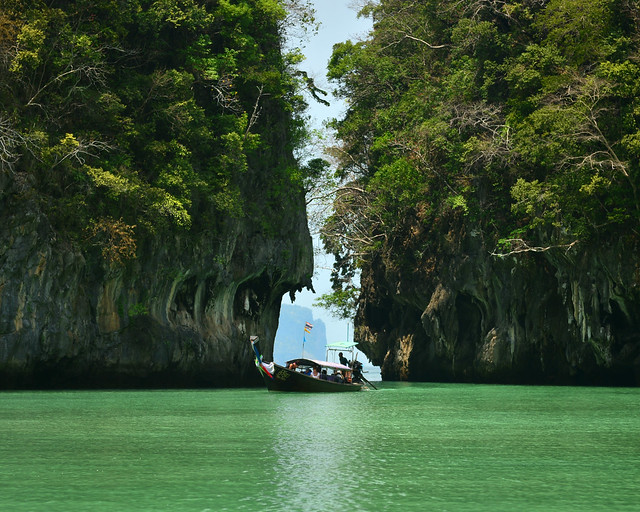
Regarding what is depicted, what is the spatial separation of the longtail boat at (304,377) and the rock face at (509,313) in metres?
8.55

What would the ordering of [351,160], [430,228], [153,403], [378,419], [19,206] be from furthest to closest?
[351,160]
[430,228]
[19,206]
[153,403]
[378,419]

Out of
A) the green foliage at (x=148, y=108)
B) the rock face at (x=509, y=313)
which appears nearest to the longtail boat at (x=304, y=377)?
the green foliage at (x=148, y=108)

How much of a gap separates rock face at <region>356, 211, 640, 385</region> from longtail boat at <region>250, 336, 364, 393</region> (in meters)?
8.55

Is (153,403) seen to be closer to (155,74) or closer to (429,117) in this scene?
(155,74)

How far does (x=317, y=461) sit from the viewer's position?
30.9 feet

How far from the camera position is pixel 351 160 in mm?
46438

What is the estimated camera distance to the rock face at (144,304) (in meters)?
26.7

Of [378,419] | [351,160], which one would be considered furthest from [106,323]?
[351,160]

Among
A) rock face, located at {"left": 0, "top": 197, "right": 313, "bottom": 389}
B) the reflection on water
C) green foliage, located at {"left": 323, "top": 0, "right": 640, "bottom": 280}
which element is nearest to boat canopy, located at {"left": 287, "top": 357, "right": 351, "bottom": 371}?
rock face, located at {"left": 0, "top": 197, "right": 313, "bottom": 389}

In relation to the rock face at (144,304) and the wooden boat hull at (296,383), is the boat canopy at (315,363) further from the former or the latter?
the rock face at (144,304)

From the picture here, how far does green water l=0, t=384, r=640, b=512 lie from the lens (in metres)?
6.98

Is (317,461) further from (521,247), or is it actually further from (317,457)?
(521,247)

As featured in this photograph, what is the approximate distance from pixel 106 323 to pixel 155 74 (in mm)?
9112

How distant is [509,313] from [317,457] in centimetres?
2775
